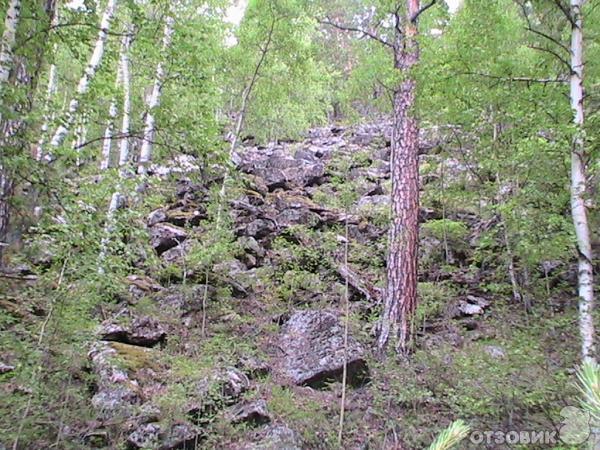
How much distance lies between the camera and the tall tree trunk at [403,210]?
577cm

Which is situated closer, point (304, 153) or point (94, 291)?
point (94, 291)

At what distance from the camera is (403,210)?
20.7ft

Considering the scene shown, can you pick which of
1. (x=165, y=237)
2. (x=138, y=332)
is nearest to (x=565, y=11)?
(x=138, y=332)

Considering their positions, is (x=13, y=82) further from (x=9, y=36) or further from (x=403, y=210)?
(x=403, y=210)

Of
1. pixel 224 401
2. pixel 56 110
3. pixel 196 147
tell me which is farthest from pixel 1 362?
pixel 196 147

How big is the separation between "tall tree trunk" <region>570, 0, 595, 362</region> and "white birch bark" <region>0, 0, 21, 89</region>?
470cm

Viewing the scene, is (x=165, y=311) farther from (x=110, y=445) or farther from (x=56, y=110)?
(x=56, y=110)

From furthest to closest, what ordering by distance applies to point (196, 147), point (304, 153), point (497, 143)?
point (304, 153)
point (497, 143)
point (196, 147)

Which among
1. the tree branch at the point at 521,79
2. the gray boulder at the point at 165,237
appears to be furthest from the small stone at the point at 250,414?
the gray boulder at the point at 165,237

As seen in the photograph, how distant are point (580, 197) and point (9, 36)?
5000mm

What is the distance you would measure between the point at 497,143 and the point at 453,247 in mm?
3102

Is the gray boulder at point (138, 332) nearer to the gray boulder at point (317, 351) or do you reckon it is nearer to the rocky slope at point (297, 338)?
the rocky slope at point (297, 338)

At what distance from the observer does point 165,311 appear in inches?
269

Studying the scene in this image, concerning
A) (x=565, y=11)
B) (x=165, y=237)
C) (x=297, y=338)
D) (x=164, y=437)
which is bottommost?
(x=164, y=437)
